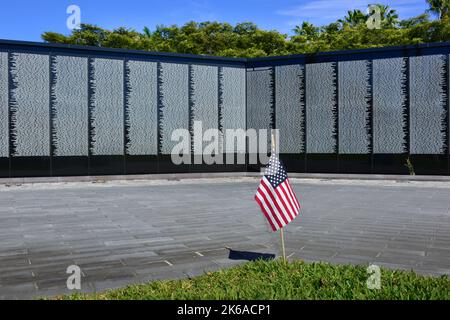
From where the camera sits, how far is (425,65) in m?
18.9

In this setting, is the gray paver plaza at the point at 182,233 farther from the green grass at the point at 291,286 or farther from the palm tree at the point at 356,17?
the palm tree at the point at 356,17

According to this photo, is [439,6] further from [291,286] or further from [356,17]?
[291,286]

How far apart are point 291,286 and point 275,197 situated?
1490mm

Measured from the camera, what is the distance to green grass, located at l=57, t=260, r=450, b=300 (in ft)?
15.1

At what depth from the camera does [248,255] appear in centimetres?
665

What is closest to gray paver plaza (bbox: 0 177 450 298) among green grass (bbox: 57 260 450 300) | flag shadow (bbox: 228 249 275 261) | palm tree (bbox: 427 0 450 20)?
flag shadow (bbox: 228 249 275 261)

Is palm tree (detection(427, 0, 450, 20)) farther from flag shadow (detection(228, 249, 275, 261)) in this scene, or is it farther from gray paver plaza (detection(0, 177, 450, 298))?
flag shadow (detection(228, 249, 275, 261))

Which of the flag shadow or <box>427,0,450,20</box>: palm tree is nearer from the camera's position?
the flag shadow

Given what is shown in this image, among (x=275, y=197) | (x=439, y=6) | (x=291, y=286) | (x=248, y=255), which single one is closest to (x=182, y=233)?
(x=248, y=255)

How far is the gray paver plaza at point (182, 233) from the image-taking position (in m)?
5.85

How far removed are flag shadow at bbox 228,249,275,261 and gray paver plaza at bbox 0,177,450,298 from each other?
0.19 meters

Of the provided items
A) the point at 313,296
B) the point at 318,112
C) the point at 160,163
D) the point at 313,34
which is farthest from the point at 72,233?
the point at 313,34

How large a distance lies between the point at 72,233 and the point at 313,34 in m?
38.7

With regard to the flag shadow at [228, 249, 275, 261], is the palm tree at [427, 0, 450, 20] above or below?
above
